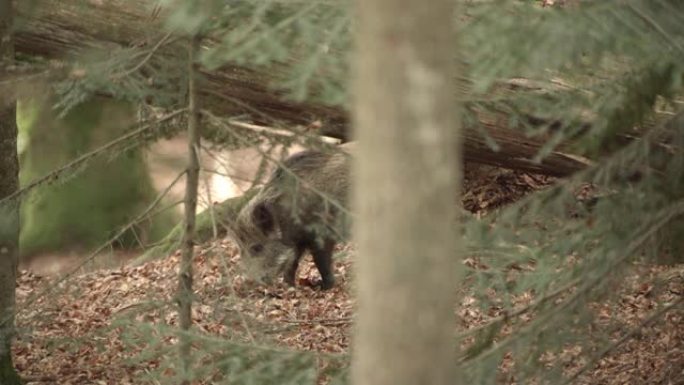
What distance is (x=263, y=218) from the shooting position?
13359 millimetres

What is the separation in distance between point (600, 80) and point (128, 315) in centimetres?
314

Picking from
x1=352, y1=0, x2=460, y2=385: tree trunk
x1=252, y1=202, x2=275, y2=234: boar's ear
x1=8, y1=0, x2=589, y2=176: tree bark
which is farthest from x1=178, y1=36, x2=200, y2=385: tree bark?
x1=252, y1=202, x2=275, y2=234: boar's ear

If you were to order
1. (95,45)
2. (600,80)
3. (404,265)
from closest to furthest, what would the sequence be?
1. (404,265)
2. (600,80)
3. (95,45)

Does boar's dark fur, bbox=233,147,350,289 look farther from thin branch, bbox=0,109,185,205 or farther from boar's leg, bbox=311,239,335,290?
thin branch, bbox=0,109,185,205

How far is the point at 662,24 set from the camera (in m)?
5.45

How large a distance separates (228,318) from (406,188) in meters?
4.03

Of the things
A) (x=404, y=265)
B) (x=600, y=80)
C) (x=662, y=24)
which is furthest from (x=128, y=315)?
(x=404, y=265)

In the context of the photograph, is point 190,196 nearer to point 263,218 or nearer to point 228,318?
point 228,318

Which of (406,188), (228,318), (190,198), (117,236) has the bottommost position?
(228,318)

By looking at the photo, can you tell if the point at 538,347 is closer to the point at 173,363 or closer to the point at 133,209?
the point at 173,363

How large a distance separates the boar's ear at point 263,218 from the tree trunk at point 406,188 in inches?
385

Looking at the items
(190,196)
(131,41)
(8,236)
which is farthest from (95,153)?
(8,236)

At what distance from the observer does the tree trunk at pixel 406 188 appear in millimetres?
3391

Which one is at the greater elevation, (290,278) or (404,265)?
(404,265)
